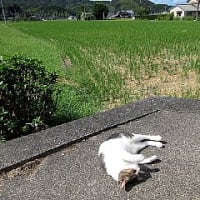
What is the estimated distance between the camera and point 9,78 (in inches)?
195

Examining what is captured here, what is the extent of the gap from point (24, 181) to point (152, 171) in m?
1.22

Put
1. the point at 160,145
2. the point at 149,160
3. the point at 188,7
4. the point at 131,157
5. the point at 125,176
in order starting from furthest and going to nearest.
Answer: the point at 188,7
the point at 160,145
the point at 149,160
the point at 131,157
the point at 125,176

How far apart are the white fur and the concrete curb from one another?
602 mm

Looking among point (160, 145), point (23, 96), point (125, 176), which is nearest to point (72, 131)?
point (23, 96)

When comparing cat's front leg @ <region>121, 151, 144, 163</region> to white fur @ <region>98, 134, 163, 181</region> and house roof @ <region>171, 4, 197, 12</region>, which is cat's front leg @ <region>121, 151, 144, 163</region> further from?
house roof @ <region>171, 4, 197, 12</region>

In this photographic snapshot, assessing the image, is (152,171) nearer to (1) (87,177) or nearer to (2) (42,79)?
(1) (87,177)

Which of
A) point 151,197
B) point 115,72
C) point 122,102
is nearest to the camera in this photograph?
point 151,197

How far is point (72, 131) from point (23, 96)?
84 centimetres

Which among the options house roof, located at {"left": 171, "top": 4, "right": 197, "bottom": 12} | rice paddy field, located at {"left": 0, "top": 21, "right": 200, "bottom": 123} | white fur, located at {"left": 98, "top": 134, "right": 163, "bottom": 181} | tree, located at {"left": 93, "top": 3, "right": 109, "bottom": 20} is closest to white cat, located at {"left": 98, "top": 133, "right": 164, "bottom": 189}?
white fur, located at {"left": 98, "top": 134, "right": 163, "bottom": 181}

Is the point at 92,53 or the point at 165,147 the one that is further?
the point at 92,53

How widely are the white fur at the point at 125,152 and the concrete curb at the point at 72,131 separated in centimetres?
60

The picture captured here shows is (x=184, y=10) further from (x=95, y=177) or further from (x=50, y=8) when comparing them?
(x=95, y=177)

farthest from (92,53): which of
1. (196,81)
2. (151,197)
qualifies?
(151,197)

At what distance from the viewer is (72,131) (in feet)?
15.7
